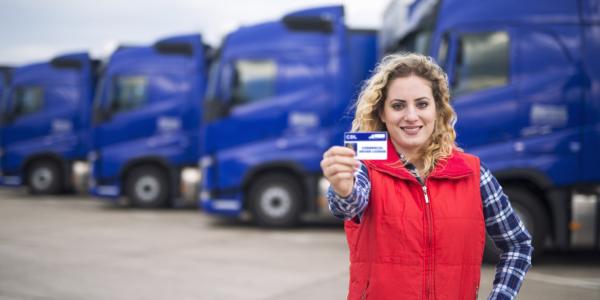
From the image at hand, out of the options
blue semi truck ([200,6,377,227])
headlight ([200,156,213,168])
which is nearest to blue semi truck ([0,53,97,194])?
headlight ([200,156,213,168])

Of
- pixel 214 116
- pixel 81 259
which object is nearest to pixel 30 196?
pixel 214 116

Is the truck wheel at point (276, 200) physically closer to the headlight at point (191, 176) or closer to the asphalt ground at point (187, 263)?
the asphalt ground at point (187, 263)

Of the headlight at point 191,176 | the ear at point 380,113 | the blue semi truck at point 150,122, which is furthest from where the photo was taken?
the blue semi truck at point 150,122

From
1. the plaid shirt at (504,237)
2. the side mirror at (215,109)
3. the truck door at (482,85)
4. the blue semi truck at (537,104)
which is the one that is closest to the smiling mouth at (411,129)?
the plaid shirt at (504,237)

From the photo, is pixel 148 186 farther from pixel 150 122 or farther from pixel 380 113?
pixel 380 113

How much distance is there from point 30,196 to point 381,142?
1400 cm

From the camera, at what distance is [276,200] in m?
8.66

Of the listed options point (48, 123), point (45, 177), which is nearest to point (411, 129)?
point (48, 123)

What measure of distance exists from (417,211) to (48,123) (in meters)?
12.6

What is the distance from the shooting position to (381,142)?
1.52m

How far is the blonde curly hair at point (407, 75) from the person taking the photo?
1804 mm

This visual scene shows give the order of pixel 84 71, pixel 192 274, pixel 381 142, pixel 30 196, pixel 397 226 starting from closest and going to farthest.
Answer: pixel 381 142
pixel 397 226
pixel 192 274
pixel 84 71
pixel 30 196

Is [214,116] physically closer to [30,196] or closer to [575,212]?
[575,212]

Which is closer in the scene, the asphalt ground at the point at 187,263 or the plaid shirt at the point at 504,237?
the plaid shirt at the point at 504,237
